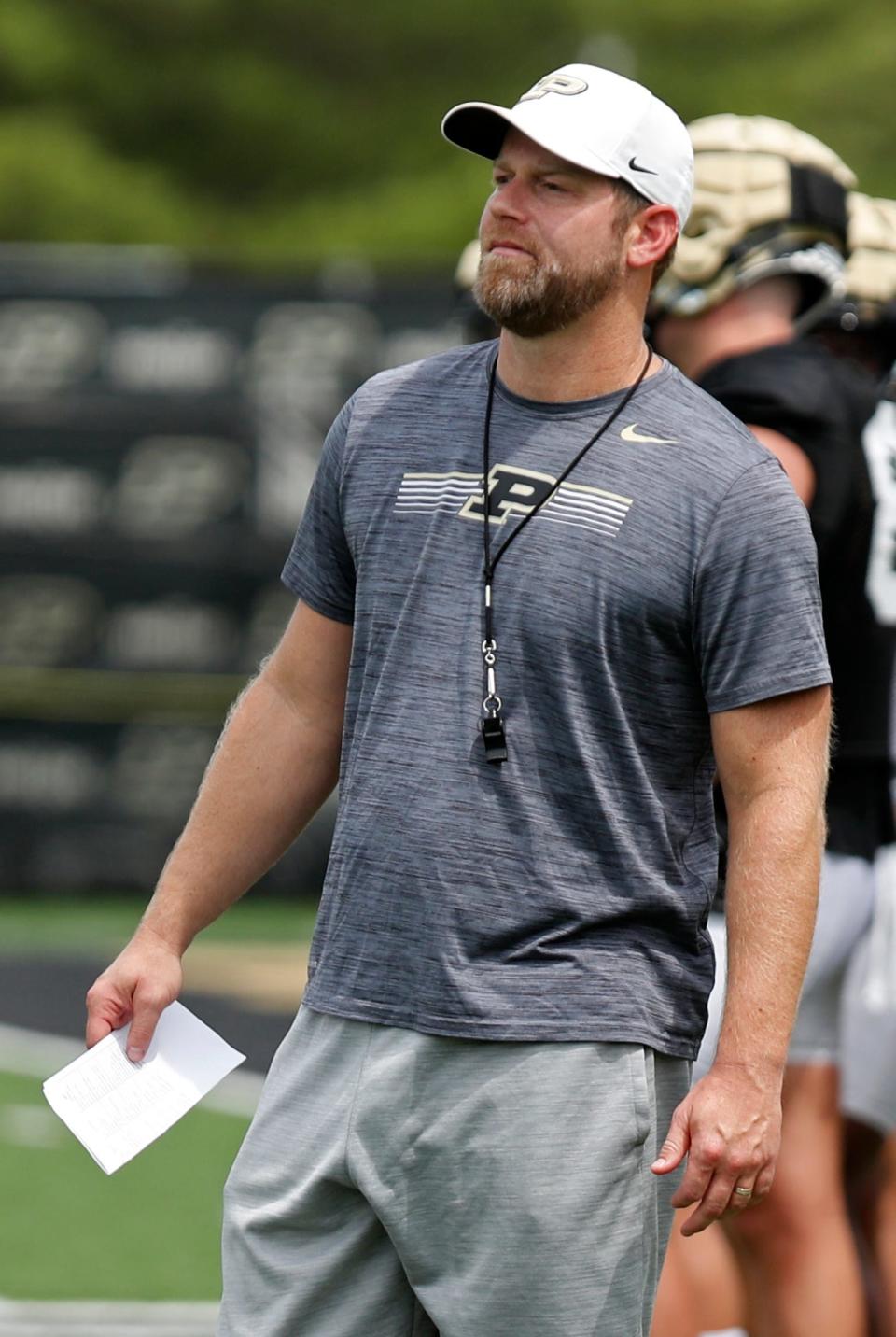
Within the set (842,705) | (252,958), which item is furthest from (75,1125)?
(252,958)

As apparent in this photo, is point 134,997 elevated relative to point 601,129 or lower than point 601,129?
lower

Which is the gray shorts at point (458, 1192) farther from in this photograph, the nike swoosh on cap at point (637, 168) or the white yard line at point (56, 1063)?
the white yard line at point (56, 1063)

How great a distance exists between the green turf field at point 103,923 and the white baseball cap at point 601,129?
29.9 ft

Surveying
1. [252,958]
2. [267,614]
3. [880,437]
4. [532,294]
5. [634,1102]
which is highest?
[532,294]

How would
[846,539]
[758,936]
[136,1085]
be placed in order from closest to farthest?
1. [758,936]
2. [136,1085]
3. [846,539]

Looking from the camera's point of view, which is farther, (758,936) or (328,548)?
(328,548)

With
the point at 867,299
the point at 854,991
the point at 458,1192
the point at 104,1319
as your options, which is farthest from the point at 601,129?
the point at 104,1319

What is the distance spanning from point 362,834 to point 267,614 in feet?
32.2

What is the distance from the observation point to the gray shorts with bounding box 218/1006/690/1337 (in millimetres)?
2986

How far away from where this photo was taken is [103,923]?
1302 centimetres

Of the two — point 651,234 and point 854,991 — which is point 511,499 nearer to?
point 651,234

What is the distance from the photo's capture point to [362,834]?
312cm

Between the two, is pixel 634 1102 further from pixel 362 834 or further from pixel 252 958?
pixel 252 958

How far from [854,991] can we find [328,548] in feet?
5.00
